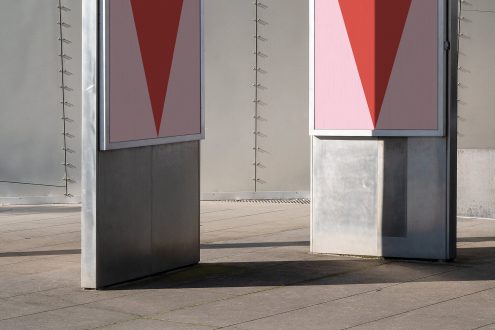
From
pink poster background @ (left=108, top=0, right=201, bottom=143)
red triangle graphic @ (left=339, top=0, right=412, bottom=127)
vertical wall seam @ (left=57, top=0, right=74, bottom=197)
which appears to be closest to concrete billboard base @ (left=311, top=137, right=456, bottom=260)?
red triangle graphic @ (left=339, top=0, right=412, bottom=127)

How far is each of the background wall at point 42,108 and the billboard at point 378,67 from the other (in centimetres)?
586

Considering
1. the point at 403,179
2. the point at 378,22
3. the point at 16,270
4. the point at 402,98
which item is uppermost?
the point at 378,22

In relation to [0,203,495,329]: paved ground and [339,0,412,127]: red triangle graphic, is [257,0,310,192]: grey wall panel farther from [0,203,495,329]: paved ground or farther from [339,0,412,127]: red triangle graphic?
[339,0,412,127]: red triangle graphic

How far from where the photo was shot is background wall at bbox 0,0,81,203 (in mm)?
15203

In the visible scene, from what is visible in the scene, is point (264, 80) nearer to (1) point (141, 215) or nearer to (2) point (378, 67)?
(2) point (378, 67)

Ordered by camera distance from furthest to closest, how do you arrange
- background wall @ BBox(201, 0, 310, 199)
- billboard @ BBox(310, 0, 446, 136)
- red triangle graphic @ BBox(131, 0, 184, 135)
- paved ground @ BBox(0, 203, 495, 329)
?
background wall @ BBox(201, 0, 310, 199), billboard @ BBox(310, 0, 446, 136), red triangle graphic @ BBox(131, 0, 184, 135), paved ground @ BBox(0, 203, 495, 329)

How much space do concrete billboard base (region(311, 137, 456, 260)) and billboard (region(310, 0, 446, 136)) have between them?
0.17 metres

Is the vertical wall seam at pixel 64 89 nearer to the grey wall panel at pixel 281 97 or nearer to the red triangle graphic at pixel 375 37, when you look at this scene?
the grey wall panel at pixel 281 97

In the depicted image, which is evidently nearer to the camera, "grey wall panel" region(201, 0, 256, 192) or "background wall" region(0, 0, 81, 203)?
"background wall" region(0, 0, 81, 203)

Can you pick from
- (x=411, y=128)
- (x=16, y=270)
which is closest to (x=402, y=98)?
(x=411, y=128)

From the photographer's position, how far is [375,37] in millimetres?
9945

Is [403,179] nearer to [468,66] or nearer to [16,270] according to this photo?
[16,270]

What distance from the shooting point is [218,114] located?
15.3 metres

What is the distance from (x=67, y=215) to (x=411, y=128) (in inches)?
220
